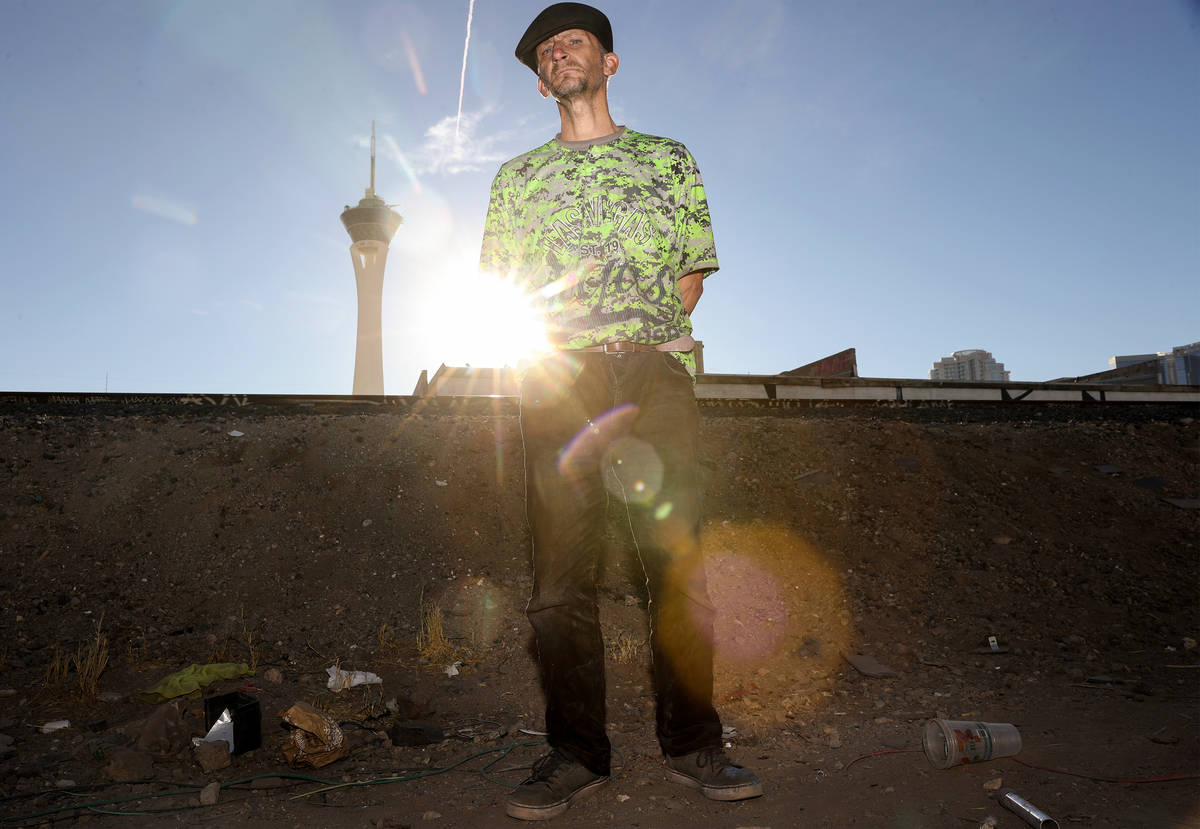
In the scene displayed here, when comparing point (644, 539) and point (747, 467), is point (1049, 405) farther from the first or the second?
point (644, 539)

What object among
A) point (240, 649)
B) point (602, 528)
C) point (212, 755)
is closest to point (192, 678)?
point (240, 649)

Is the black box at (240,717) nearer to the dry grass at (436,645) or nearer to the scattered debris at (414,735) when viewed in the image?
the scattered debris at (414,735)

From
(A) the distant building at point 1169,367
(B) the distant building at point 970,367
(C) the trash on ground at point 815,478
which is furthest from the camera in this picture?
(B) the distant building at point 970,367

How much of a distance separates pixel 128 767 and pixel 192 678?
3.70 ft

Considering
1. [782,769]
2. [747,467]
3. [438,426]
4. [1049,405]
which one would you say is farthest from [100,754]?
[1049,405]

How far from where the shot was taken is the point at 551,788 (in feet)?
7.66

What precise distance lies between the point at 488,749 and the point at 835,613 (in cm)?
284

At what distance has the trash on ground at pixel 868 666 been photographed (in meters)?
4.14

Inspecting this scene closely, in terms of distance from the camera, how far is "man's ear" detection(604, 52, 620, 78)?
2.78 m

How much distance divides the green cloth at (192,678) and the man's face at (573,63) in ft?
11.7

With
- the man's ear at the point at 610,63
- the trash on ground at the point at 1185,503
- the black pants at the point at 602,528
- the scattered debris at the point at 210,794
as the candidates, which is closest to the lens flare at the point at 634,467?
the black pants at the point at 602,528

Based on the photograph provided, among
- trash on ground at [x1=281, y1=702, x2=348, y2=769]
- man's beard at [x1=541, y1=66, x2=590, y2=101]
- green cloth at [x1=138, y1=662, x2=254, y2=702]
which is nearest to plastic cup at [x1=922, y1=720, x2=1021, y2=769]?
trash on ground at [x1=281, y1=702, x2=348, y2=769]

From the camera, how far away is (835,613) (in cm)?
497

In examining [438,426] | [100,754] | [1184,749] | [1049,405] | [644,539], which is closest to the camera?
[644,539]
